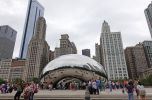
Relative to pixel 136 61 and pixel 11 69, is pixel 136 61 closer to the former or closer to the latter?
pixel 136 61

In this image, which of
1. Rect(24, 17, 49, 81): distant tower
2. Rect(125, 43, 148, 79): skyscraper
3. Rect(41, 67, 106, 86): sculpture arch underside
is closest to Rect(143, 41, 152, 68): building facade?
Rect(125, 43, 148, 79): skyscraper

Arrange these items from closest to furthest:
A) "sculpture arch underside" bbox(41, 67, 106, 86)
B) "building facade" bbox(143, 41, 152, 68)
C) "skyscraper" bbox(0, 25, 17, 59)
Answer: "sculpture arch underside" bbox(41, 67, 106, 86)
"building facade" bbox(143, 41, 152, 68)
"skyscraper" bbox(0, 25, 17, 59)

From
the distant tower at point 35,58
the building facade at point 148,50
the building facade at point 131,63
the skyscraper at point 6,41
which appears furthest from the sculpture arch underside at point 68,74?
the skyscraper at point 6,41

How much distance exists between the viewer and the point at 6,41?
172375 mm

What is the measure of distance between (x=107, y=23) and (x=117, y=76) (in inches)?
1953

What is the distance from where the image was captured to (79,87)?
29.0 metres

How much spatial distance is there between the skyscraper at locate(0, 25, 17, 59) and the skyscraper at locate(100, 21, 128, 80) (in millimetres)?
101495

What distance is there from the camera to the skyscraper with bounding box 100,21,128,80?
415 feet

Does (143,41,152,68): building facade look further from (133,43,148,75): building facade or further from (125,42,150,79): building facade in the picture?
(133,43,148,75): building facade

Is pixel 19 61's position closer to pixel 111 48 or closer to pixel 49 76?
pixel 111 48

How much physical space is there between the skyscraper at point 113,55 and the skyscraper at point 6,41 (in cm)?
10150

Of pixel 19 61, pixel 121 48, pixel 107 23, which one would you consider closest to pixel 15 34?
pixel 19 61

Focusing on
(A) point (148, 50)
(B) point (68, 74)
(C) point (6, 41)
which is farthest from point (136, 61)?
(C) point (6, 41)

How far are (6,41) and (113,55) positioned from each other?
369 ft
